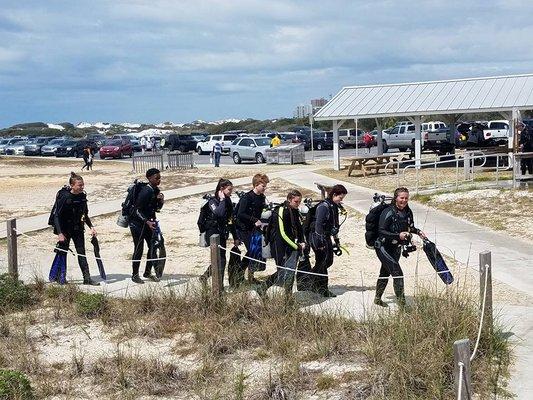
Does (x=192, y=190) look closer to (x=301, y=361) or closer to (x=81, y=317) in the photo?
(x=81, y=317)

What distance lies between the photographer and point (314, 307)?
28.0 feet

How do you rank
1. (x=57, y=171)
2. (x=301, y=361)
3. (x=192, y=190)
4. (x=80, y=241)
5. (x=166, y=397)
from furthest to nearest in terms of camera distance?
(x=57, y=171), (x=192, y=190), (x=80, y=241), (x=301, y=361), (x=166, y=397)

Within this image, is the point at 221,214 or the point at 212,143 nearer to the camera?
the point at 221,214

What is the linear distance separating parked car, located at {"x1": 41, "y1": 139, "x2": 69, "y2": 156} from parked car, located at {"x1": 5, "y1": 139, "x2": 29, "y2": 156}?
4.10 metres

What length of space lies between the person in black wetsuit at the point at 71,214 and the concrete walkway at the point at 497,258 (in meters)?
3.79

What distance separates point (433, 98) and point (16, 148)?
4121 centimetres

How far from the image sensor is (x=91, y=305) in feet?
29.5

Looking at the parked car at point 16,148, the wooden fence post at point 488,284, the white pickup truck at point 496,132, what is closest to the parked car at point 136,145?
the parked car at point 16,148

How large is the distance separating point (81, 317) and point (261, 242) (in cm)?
243

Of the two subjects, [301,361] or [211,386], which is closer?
[211,386]

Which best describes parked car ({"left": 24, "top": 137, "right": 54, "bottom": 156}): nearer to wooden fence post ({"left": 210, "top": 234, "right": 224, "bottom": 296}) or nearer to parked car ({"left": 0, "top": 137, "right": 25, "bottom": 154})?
parked car ({"left": 0, "top": 137, "right": 25, "bottom": 154})

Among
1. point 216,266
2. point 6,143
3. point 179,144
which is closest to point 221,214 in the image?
point 216,266

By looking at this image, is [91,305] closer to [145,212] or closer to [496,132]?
[145,212]

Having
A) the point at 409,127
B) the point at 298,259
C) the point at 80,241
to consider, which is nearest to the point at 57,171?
the point at 409,127
